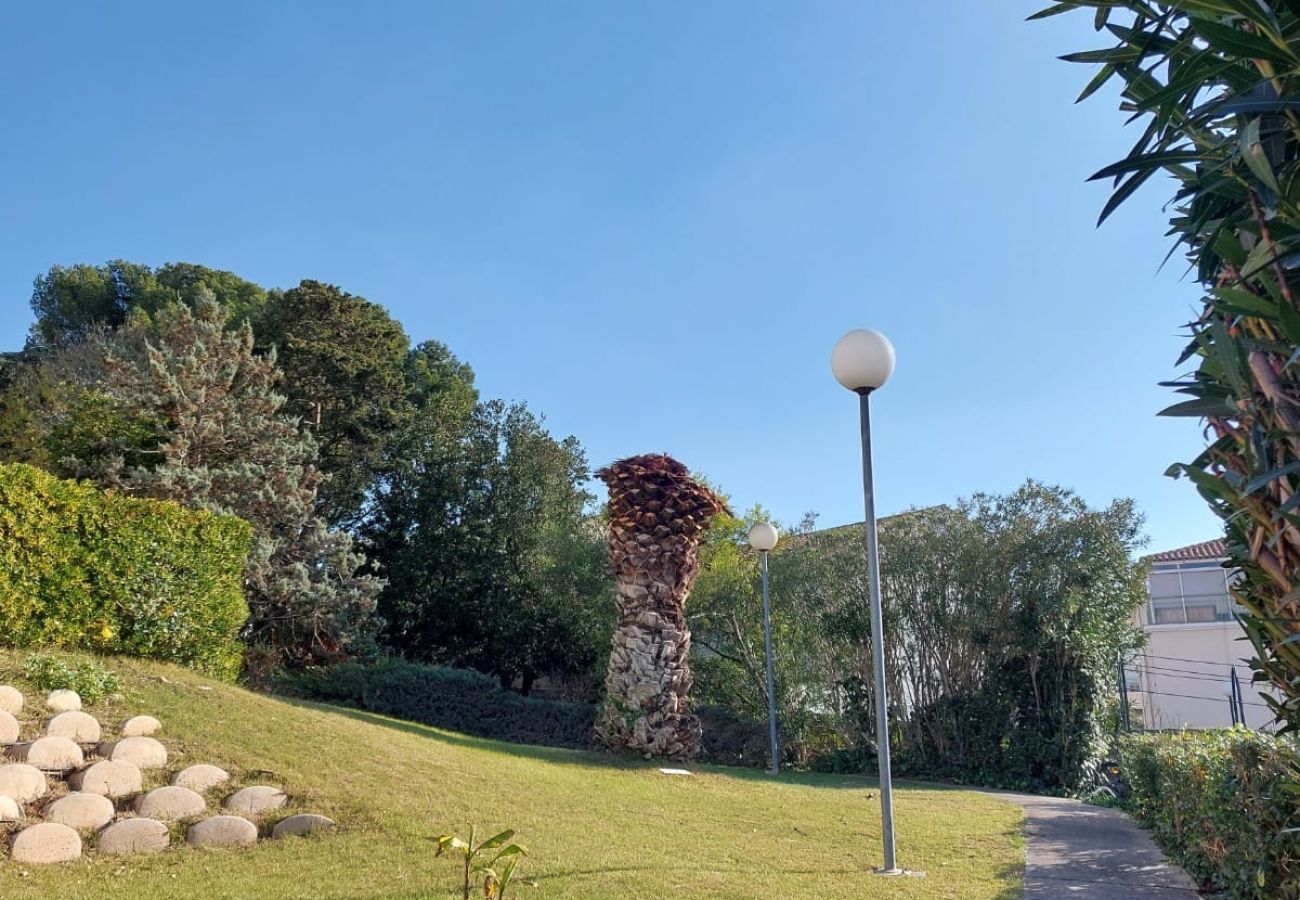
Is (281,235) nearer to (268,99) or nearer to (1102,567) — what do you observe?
(268,99)

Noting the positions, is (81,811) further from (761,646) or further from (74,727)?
(761,646)

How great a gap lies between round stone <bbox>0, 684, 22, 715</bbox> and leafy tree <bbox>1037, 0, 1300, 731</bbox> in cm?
885

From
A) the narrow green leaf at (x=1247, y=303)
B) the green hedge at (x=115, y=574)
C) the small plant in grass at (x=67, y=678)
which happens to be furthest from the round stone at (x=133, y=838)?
the narrow green leaf at (x=1247, y=303)

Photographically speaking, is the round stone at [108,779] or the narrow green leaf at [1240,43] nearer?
the narrow green leaf at [1240,43]

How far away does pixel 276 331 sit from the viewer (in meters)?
22.8

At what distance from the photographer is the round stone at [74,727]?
753 centimetres

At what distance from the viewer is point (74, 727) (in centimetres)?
762

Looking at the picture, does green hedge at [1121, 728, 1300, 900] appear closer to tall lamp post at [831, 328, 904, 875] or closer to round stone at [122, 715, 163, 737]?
tall lamp post at [831, 328, 904, 875]

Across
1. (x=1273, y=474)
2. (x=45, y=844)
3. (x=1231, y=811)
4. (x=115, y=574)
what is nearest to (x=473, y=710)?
(x=115, y=574)

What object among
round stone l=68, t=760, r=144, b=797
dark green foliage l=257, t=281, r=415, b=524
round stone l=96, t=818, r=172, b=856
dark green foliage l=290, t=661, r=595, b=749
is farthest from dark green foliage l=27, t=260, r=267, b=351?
round stone l=96, t=818, r=172, b=856

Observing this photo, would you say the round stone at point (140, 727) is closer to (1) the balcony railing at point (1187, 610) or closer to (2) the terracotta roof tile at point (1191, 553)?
(1) the balcony railing at point (1187, 610)

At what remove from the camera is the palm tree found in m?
11.8

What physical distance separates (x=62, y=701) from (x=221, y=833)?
2530 millimetres

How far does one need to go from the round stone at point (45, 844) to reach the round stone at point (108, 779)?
59cm
